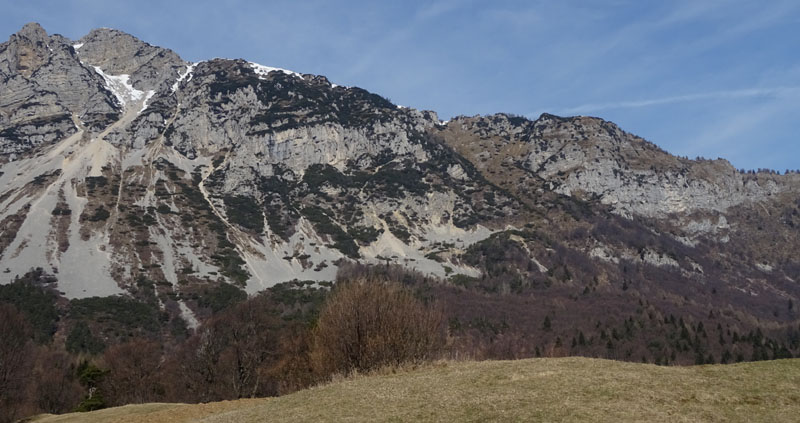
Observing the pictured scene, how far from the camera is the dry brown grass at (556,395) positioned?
20.2m

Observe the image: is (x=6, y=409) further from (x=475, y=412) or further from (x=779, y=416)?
(x=779, y=416)

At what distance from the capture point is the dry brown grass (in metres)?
20.2

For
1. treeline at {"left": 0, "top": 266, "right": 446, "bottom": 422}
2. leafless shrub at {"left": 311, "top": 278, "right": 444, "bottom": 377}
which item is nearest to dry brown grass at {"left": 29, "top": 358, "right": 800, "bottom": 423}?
leafless shrub at {"left": 311, "top": 278, "right": 444, "bottom": 377}

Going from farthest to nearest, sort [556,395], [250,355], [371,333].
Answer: [250,355], [371,333], [556,395]

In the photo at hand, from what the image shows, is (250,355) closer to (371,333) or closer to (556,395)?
(371,333)

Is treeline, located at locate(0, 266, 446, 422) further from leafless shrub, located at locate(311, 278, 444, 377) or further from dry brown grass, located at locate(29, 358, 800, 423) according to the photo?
dry brown grass, located at locate(29, 358, 800, 423)

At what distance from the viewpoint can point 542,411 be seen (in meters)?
20.5

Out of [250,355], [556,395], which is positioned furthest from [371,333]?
[250,355]

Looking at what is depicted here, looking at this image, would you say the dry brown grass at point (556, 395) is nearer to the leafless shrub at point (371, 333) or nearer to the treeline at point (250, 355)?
the leafless shrub at point (371, 333)

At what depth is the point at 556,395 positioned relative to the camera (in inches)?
890

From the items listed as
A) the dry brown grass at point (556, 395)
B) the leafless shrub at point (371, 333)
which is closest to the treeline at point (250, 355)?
the leafless shrub at point (371, 333)

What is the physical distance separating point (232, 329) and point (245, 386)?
287 inches

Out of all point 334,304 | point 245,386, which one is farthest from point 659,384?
point 245,386

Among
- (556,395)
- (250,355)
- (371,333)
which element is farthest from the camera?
(250,355)
